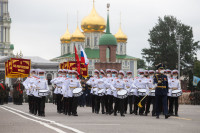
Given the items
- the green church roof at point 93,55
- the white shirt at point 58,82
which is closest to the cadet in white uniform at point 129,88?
the white shirt at point 58,82

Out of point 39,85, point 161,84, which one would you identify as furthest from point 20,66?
point 161,84

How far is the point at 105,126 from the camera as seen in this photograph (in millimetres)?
15703

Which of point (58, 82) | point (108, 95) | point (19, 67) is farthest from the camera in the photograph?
point (19, 67)

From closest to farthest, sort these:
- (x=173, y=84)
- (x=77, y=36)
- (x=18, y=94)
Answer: (x=173, y=84), (x=18, y=94), (x=77, y=36)

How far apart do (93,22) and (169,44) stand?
30483mm

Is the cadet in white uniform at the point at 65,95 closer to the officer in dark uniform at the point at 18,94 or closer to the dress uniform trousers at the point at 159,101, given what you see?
the dress uniform trousers at the point at 159,101

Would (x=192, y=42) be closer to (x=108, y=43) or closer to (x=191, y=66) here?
(x=191, y=66)

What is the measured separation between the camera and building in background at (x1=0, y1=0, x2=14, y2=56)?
154 m

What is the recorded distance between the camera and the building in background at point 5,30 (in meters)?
154

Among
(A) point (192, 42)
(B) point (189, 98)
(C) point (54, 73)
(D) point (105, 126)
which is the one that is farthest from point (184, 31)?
(D) point (105, 126)

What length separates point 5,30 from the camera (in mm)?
156125

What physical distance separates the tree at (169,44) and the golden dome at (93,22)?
83.0 feet

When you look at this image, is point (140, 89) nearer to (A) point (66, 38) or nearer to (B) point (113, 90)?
(B) point (113, 90)

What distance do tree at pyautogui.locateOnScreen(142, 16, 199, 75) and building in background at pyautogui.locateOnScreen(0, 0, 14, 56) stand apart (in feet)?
222
